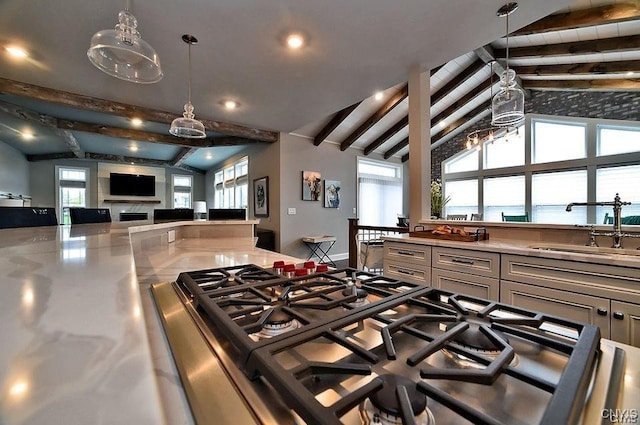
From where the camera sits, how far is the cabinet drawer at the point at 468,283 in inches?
65.4

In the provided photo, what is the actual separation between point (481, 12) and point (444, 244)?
1.84 metres

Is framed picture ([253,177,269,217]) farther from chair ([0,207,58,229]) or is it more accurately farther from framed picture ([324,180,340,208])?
chair ([0,207,58,229])

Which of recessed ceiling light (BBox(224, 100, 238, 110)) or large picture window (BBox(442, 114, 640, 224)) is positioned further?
large picture window (BBox(442, 114, 640, 224))

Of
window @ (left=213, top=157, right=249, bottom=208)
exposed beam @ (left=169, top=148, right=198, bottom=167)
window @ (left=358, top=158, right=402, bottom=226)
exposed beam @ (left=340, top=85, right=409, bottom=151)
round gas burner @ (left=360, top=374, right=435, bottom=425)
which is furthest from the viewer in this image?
window @ (left=358, top=158, right=402, bottom=226)

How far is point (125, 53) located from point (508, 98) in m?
2.91

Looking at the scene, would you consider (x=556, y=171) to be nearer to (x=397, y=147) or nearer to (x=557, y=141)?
(x=557, y=141)

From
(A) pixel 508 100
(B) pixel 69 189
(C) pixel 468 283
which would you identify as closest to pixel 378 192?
(A) pixel 508 100

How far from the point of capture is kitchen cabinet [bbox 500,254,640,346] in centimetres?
121

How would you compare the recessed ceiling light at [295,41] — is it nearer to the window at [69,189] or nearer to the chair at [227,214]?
the chair at [227,214]

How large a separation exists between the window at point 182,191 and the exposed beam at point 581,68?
9198 millimetres

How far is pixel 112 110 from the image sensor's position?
3480mm

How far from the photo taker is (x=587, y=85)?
15.2 feet

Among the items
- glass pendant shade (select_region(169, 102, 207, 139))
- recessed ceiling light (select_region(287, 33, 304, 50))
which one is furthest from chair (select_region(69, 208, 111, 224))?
recessed ceiling light (select_region(287, 33, 304, 50))

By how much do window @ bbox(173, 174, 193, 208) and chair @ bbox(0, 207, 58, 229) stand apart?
20.7 feet
